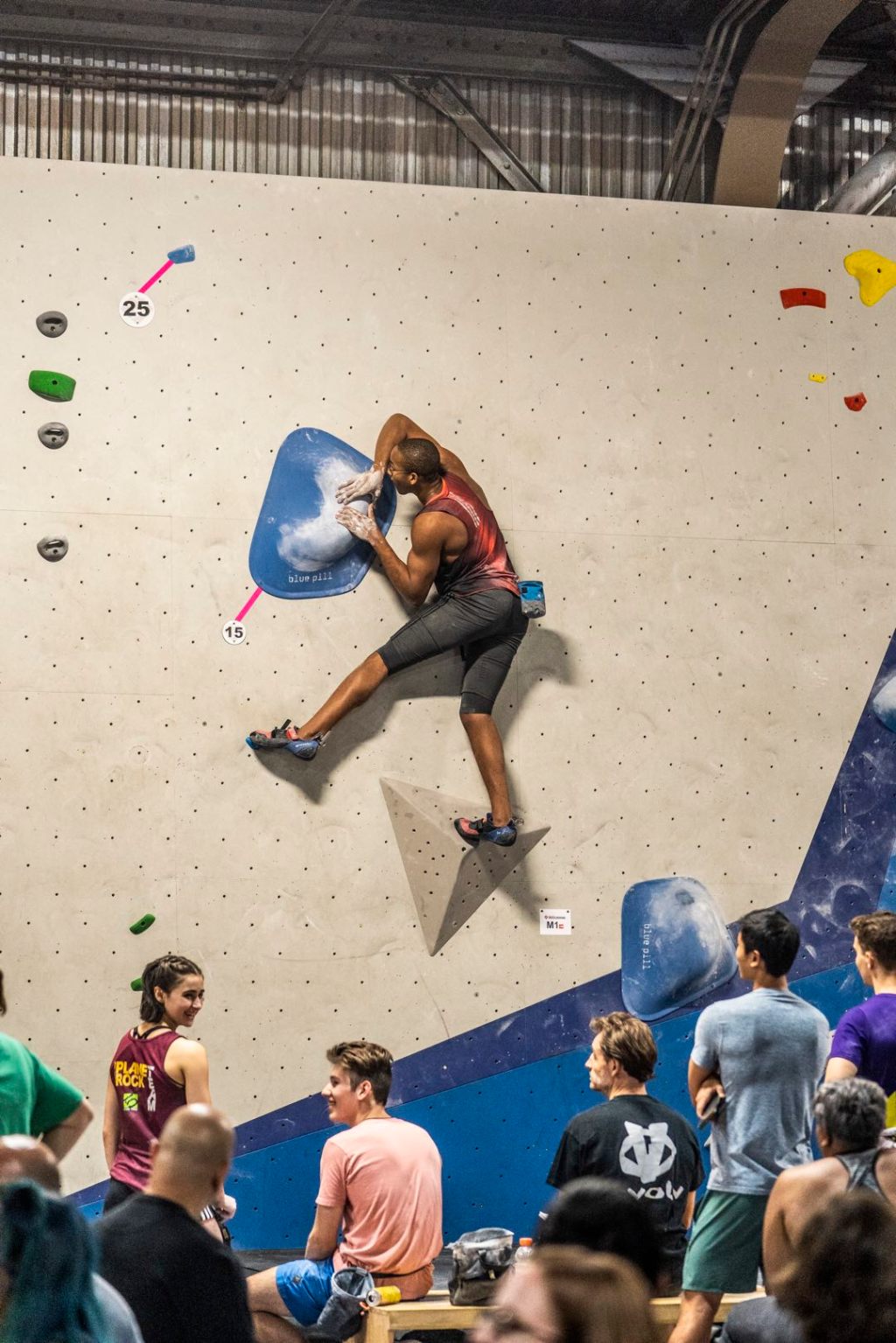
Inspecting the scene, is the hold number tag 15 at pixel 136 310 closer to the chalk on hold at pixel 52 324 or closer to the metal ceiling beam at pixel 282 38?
the chalk on hold at pixel 52 324

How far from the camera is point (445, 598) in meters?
6.51

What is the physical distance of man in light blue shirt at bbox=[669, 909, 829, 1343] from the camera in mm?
4195

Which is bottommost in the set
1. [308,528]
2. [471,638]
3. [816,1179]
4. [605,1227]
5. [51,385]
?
[816,1179]

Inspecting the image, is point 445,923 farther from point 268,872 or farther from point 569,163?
point 569,163

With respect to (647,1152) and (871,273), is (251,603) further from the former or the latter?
(871,273)

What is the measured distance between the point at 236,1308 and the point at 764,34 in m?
6.11

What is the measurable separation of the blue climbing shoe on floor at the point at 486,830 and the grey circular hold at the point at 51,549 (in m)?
1.95

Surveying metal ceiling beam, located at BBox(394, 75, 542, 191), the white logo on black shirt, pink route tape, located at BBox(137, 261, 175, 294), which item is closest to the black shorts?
pink route tape, located at BBox(137, 261, 175, 294)

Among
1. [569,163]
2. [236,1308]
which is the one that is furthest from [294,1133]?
[569,163]

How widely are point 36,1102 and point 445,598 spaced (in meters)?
3.27

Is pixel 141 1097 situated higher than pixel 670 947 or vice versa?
pixel 670 947

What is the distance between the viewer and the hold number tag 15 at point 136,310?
6.45m

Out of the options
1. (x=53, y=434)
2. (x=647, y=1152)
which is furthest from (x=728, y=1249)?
(x=53, y=434)

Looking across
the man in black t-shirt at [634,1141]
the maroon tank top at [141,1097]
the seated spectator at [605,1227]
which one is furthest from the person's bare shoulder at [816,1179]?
the maroon tank top at [141,1097]
